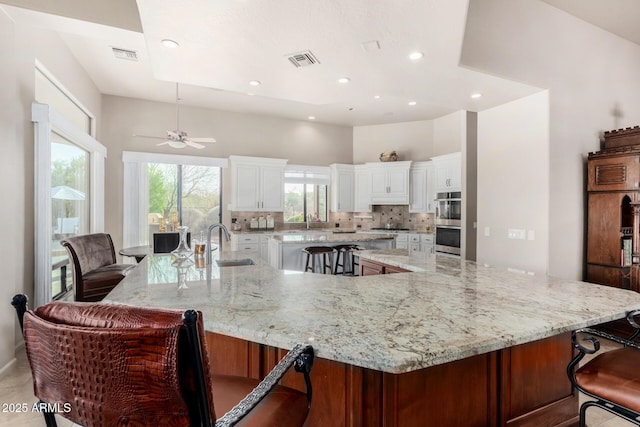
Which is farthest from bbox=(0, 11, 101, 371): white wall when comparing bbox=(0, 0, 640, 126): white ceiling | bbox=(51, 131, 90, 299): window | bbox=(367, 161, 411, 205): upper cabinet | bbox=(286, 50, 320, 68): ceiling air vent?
bbox=(367, 161, 411, 205): upper cabinet

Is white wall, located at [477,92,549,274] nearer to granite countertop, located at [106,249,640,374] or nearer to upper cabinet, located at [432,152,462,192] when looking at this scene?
granite countertop, located at [106,249,640,374]

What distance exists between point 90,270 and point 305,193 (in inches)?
197

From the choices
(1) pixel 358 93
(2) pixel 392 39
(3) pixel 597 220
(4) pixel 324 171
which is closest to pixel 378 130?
(4) pixel 324 171

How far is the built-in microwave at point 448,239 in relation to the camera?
5656mm

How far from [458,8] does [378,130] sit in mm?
6008

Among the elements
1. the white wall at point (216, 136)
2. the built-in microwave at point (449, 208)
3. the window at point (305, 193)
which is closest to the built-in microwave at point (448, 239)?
the built-in microwave at point (449, 208)

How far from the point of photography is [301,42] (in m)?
2.50

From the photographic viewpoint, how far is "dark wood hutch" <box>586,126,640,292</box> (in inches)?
129

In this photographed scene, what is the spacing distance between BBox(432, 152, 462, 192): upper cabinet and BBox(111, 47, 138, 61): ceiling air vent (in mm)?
5546

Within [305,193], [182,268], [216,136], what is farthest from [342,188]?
[182,268]

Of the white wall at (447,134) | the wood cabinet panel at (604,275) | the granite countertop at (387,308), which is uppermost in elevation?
the white wall at (447,134)

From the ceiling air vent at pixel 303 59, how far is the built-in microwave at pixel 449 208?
3936 millimetres

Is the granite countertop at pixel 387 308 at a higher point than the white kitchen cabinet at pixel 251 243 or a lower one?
higher

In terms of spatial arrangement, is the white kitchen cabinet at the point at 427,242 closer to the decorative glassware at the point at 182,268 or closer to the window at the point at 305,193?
the window at the point at 305,193
